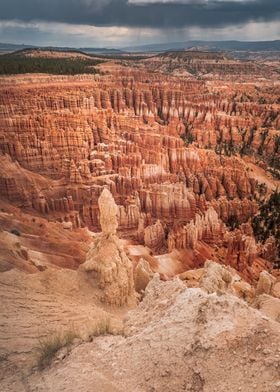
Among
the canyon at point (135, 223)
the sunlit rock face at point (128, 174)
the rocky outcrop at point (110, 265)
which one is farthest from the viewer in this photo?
the sunlit rock face at point (128, 174)

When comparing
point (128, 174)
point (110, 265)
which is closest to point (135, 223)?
point (128, 174)

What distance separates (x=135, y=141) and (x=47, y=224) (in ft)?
48.2

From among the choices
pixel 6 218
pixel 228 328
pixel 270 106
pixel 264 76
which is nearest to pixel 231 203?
pixel 6 218

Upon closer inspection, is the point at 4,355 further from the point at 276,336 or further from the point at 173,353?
the point at 276,336

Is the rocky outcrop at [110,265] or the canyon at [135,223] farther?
the rocky outcrop at [110,265]

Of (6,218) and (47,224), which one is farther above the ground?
(6,218)

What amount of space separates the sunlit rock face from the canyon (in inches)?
3.9

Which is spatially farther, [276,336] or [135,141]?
[135,141]

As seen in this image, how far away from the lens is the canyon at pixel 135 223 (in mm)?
5305

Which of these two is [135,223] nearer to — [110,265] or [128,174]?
[128,174]

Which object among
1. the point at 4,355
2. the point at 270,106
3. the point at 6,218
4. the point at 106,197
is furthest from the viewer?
the point at 270,106

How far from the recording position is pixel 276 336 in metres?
4.83

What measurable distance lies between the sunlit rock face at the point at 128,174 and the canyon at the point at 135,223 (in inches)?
3.9

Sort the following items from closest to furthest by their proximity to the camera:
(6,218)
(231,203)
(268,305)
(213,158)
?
(268,305) → (6,218) → (231,203) → (213,158)
